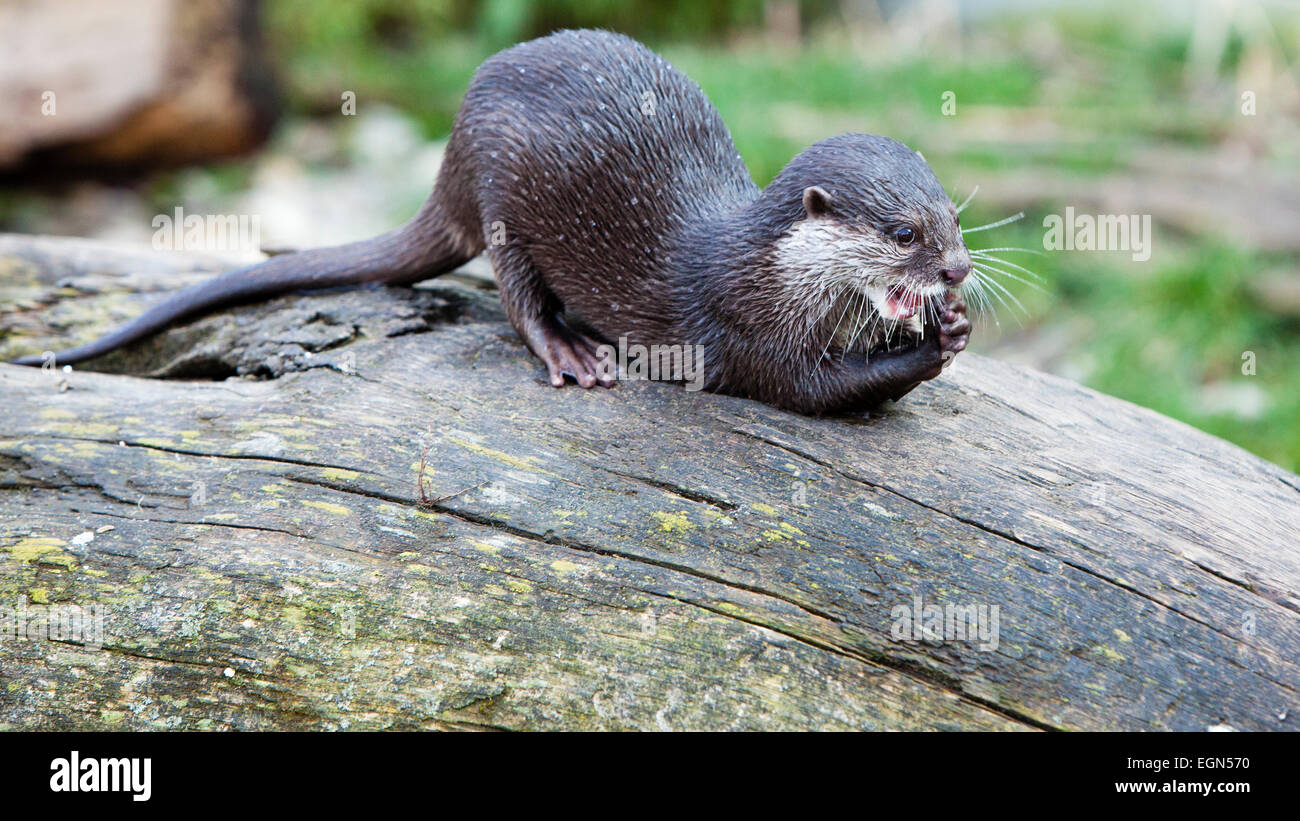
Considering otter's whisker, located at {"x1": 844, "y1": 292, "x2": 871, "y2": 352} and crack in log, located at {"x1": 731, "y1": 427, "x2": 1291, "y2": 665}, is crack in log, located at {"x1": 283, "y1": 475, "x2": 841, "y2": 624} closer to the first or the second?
crack in log, located at {"x1": 731, "y1": 427, "x2": 1291, "y2": 665}

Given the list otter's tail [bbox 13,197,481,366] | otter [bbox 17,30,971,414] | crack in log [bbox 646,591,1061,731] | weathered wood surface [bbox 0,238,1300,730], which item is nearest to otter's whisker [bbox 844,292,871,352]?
otter [bbox 17,30,971,414]

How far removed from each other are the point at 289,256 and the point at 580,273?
85 centimetres

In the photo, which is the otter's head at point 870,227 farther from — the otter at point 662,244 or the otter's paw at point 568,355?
the otter's paw at point 568,355

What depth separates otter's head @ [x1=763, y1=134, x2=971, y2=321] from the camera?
7.50 feet

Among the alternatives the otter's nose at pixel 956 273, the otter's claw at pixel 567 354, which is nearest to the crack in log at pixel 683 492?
the otter's claw at pixel 567 354

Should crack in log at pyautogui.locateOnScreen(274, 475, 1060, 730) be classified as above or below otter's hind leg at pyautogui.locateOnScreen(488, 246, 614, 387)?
below

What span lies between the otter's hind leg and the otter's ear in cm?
62

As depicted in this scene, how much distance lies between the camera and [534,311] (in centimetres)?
279

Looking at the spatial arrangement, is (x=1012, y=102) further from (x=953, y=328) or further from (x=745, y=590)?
(x=745, y=590)

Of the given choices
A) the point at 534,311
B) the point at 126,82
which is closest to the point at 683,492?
the point at 534,311

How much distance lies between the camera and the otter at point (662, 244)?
7.67 feet

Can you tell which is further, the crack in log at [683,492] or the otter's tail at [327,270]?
the otter's tail at [327,270]

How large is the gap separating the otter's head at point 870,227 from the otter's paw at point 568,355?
50 cm
